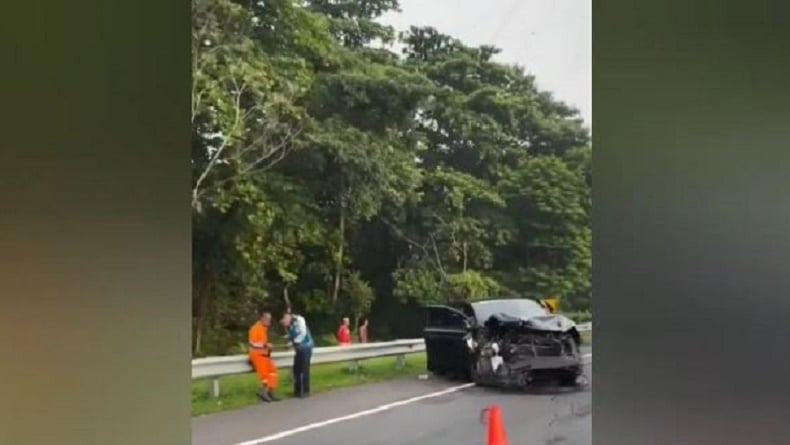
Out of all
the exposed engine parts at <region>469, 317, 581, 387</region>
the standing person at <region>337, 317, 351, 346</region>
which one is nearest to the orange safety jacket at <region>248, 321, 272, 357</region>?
the standing person at <region>337, 317, 351, 346</region>

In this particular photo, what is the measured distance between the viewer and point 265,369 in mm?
2654

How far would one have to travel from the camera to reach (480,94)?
267 cm

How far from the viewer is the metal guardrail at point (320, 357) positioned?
8.69 feet

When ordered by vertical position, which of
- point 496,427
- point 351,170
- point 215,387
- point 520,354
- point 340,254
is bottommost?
point 496,427

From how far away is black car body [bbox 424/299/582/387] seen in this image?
2.64 meters

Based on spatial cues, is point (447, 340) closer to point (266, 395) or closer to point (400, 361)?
point (400, 361)

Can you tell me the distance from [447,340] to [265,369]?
0.58 meters

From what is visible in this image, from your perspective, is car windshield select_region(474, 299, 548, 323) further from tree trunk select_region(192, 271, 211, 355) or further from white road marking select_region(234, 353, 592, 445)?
tree trunk select_region(192, 271, 211, 355)

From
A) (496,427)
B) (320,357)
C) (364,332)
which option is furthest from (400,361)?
(496,427)

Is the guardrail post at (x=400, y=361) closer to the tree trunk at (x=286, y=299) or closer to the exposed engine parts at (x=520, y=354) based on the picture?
the exposed engine parts at (x=520, y=354)

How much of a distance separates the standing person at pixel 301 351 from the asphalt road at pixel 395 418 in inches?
2.0

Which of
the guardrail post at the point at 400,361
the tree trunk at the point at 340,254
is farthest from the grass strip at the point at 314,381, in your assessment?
the tree trunk at the point at 340,254
